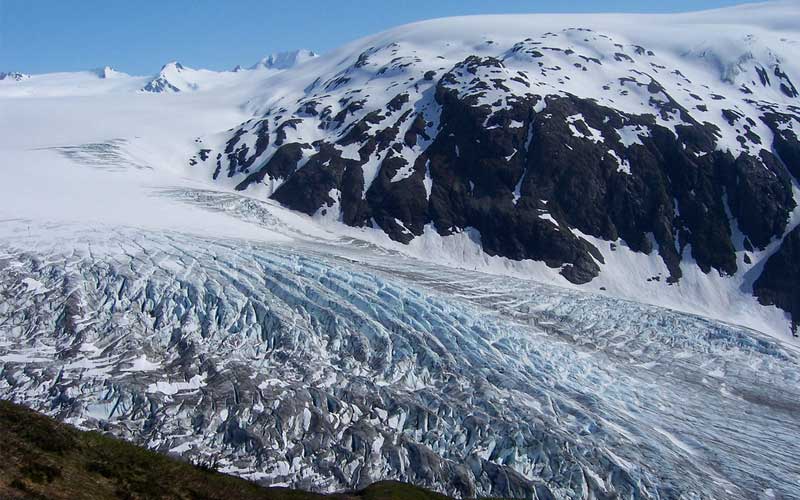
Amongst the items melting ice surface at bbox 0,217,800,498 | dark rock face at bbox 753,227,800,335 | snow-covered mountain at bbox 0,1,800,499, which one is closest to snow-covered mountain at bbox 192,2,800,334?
dark rock face at bbox 753,227,800,335

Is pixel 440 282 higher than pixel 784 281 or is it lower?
higher

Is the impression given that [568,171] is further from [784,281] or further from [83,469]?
[83,469]

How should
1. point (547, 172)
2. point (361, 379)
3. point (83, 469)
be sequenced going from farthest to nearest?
1. point (547, 172)
2. point (361, 379)
3. point (83, 469)

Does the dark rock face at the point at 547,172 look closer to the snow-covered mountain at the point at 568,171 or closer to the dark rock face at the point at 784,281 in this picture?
the snow-covered mountain at the point at 568,171

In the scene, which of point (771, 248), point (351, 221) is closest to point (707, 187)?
point (771, 248)

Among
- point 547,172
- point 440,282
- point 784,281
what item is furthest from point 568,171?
point 440,282

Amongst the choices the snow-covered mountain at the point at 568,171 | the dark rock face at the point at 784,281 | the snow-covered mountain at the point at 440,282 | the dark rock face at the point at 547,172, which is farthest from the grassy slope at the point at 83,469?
the dark rock face at the point at 784,281

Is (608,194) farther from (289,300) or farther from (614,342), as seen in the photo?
(289,300)
